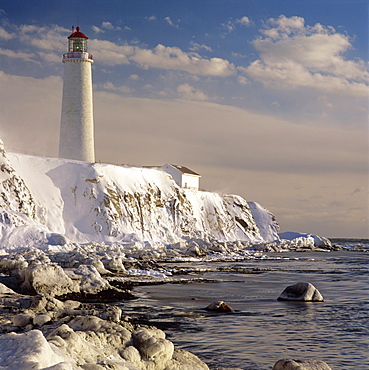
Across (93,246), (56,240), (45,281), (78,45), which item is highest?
(78,45)

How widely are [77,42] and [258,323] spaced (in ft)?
141

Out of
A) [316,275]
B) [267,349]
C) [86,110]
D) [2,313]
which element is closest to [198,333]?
[267,349]

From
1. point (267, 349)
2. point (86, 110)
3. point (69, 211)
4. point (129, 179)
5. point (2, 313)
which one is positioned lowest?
point (267, 349)

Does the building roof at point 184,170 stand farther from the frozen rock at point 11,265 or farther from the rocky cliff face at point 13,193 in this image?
the frozen rock at point 11,265

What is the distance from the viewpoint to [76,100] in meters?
50.9

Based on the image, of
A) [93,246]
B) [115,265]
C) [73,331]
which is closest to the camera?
[73,331]

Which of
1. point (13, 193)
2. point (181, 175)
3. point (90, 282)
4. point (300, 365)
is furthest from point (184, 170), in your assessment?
point (300, 365)

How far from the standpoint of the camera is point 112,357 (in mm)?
8141

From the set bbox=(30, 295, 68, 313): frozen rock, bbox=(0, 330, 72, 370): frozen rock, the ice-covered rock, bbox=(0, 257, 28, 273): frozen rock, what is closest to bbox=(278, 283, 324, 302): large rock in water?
bbox=(30, 295, 68, 313): frozen rock

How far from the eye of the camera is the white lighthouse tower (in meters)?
50.9

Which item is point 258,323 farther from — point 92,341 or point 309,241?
point 309,241

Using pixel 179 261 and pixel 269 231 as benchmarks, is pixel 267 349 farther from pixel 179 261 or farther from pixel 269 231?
pixel 269 231

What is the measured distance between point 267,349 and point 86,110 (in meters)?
42.4

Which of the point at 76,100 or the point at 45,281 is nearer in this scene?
the point at 45,281
